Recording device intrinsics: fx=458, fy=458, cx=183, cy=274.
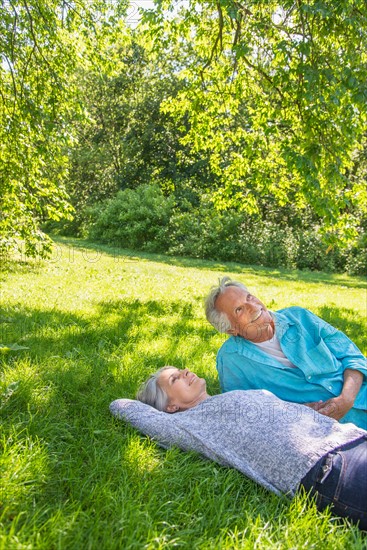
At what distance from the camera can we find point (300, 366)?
3025 mm

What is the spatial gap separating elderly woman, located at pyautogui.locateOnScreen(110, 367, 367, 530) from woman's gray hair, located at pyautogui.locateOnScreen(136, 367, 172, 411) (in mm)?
93

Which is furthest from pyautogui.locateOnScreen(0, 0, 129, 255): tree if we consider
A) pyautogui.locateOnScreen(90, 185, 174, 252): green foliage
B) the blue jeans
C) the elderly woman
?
pyautogui.locateOnScreen(90, 185, 174, 252): green foliage

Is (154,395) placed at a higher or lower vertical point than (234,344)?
lower

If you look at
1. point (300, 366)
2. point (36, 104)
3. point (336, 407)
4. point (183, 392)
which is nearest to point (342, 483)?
point (336, 407)

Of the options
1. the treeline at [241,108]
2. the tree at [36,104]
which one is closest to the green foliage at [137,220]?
the treeline at [241,108]

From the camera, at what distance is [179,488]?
240 cm

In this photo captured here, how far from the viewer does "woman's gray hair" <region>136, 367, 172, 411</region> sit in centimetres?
305

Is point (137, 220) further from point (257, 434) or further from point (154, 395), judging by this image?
point (257, 434)

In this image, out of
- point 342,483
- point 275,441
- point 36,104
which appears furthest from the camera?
point 36,104

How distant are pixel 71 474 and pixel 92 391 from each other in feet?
3.90

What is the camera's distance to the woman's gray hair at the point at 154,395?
10.0 ft

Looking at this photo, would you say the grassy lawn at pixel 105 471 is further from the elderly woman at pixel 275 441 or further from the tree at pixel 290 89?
the tree at pixel 290 89

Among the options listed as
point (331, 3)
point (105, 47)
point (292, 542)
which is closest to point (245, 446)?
point (292, 542)

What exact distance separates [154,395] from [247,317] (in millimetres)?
828
